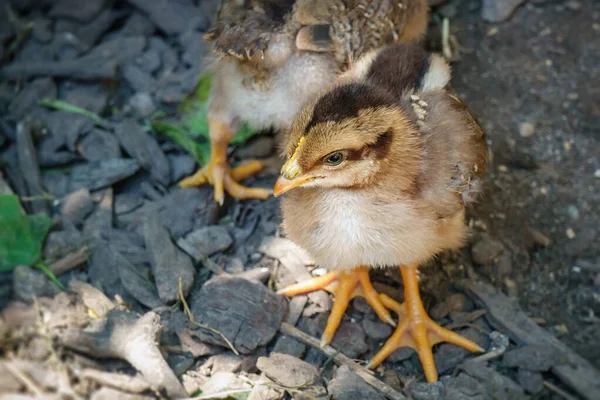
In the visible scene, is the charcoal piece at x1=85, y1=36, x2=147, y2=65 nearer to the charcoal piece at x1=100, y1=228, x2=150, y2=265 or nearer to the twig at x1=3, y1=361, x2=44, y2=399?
the charcoal piece at x1=100, y1=228, x2=150, y2=265

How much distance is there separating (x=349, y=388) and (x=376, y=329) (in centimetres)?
50

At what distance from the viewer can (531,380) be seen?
2893 mm

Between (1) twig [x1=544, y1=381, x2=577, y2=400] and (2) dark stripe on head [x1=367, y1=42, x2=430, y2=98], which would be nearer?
(1) twig [x1=544, y1=381, x2=577, y2=400]

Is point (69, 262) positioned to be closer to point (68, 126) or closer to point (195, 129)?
point (68, 126)

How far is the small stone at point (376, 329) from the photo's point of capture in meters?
3.21

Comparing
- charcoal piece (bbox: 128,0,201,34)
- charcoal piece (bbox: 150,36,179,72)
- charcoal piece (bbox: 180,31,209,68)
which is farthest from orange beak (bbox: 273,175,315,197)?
charcoal piece (bbox: 128,0,201,34)

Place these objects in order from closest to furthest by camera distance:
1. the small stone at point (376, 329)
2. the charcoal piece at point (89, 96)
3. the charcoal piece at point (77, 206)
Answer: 1. the small stone at point (376, 329)
2. the charcoal piece at point (77, 206)
3. the charcoal piece at point (89, 96)

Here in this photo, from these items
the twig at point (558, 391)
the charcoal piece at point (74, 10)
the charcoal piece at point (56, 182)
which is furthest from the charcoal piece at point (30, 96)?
the twig at point (558, 391)

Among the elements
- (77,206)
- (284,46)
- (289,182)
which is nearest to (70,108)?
(77,206)

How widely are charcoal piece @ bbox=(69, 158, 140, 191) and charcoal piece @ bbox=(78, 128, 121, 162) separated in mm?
47

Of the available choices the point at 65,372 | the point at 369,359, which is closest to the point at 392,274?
the point at 369,359

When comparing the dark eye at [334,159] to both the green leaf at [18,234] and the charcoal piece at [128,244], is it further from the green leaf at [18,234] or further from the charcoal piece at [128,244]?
Result: the green leaf at [18,234]

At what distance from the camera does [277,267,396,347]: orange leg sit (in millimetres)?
3227

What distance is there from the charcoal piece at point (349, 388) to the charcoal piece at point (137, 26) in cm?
279
